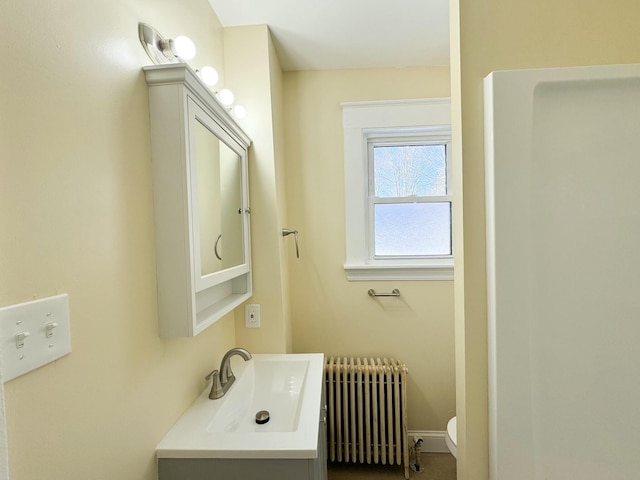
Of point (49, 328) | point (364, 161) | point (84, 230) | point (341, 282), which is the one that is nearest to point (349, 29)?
point (364, 161)

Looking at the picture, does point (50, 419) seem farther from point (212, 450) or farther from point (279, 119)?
point (279, 119)

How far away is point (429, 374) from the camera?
1.86 meters

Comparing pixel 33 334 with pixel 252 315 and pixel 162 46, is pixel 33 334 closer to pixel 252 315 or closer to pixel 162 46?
pixel 162 46

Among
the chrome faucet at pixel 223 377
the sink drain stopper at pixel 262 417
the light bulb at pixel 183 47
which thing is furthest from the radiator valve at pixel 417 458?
the light bulb at pixel 183 47

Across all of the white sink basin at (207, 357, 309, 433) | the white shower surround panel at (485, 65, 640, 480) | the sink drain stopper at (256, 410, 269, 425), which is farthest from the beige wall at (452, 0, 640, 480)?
the sink drain stopper at (256, 410, 269, 425)

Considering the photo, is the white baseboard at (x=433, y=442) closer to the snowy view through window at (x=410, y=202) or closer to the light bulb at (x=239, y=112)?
the snowy view through window at (x=410, y=202)

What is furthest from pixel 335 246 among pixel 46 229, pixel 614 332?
pixel 46 229

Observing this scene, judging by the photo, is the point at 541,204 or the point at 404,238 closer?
the point at 541,204

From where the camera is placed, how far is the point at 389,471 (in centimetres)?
171

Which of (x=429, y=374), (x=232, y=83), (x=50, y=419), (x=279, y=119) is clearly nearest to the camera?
(x=50, y=419)

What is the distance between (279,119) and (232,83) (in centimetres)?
32

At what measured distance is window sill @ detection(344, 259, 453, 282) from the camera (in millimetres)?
1823

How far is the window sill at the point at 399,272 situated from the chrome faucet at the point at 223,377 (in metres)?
0.87

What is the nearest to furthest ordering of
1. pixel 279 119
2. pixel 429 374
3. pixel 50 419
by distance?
1. pixel 50 419
2. pixel 279 119
3. pixel 429 374
